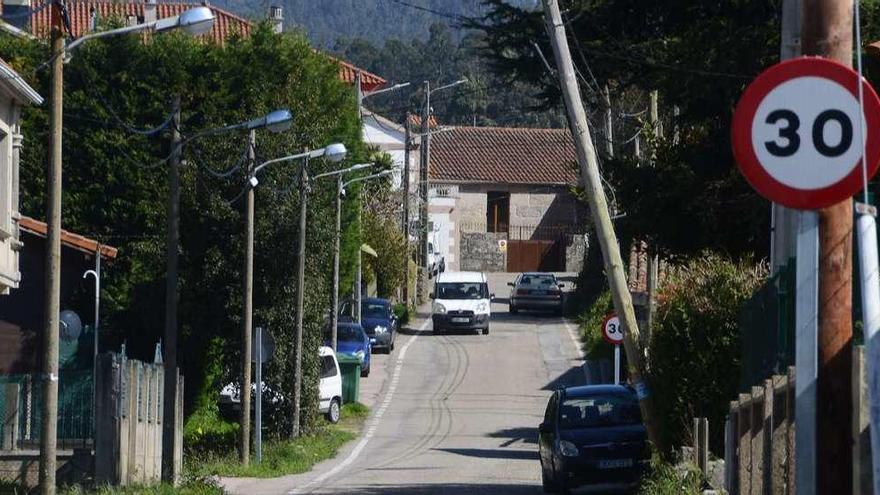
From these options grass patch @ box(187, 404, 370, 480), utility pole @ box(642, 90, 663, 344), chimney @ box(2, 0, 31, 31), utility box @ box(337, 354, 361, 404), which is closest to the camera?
chimney @ box(2, 0, 31, 31)

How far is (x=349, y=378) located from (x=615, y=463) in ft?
59.4

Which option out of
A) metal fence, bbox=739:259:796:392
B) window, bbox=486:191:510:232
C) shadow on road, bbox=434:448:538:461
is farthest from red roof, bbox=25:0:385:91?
metal fence, bbox=739:259:796:392

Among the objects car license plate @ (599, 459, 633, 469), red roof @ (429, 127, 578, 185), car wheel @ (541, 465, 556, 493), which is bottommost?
car wheel @ (541, 465, 556, 493)

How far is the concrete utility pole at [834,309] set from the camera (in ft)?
22.8

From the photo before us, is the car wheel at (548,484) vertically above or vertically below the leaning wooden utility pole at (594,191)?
below

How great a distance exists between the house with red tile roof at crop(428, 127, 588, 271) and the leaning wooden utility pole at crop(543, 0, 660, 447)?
63.0m

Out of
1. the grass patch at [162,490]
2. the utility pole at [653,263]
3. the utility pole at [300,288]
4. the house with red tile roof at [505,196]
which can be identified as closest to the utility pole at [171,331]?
the grass patch at [162,490]

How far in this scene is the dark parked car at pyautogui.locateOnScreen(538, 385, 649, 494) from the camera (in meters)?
22.6

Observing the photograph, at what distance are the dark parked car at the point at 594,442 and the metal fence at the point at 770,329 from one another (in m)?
9.07

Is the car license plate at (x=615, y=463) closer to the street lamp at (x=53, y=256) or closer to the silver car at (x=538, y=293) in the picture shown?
the street lamp at (x=53, y=256)

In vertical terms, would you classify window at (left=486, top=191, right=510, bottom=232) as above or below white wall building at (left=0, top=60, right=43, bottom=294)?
above

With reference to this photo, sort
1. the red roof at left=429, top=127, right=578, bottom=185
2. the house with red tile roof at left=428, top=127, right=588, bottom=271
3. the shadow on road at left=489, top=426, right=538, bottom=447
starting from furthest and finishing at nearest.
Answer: the red roof at left=429, top=127, right=578, bottom=185 < the house with red tile roof at left=428, top=127, right=588, bottom=271 < the shadow on road at left=489, top=426, right=538, bottom=447

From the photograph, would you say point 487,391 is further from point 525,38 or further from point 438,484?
point 525,38

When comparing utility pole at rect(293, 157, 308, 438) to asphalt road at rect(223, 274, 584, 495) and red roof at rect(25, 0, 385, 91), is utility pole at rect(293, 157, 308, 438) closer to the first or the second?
asphalt road at rect(223, 274, 584, 495)
